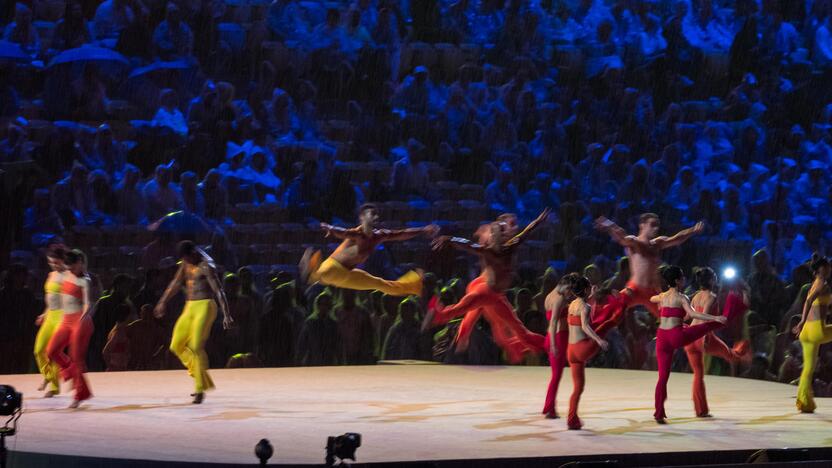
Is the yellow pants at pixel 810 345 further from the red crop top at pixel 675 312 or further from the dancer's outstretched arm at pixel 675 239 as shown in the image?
the dancer's outstretched arm at pixel 675 239

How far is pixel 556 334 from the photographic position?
9984 mm

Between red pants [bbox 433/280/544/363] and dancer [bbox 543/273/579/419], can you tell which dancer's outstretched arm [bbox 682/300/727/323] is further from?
red pants [bbox 433/280/544/363]

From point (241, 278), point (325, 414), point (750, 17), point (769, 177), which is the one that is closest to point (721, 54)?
point (750, 17)

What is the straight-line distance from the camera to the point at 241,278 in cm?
1363

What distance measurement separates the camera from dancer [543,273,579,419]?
9.87 meters

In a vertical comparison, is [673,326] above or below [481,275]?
below

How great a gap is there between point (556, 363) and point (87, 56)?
9127 mm

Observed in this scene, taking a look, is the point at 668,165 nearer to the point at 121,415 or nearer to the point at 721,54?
the point at 721,54

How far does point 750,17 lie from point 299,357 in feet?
32.2

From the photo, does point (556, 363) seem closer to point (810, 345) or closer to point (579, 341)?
point (579, 341)

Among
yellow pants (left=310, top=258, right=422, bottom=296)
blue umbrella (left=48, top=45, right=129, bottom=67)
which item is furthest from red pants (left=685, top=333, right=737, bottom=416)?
blue umbrella (left=48, top=45, right=129, bottom=67)

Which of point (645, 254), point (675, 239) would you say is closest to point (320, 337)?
point (645, 254)

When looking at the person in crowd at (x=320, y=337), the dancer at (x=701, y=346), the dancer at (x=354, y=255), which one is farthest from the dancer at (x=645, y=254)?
the person in crowd at (x=320, y=337)

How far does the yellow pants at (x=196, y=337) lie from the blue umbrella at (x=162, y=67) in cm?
655
